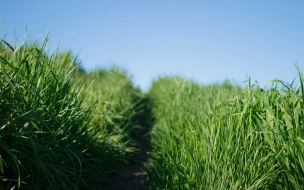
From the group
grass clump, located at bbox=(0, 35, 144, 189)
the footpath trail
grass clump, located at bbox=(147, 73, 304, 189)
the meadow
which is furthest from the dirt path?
grass clump, located at bbox=(147, 73, 304, 189)

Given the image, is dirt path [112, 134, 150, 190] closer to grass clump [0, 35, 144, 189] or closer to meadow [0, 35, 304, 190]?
grass clump [0, 35, 144, 189]

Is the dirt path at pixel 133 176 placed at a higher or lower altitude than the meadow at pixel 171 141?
lower

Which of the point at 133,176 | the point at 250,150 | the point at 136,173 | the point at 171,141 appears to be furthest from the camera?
the point at 136,173

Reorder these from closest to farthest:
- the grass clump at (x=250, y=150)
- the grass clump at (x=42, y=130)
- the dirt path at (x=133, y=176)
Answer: the grass clump at (x=42, y=130) → the grass clump at (x=250, y=150) → the dirt path at (x=133, y=176)

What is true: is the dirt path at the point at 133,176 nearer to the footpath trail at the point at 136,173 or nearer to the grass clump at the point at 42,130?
the footpath trail at the point at 136,173

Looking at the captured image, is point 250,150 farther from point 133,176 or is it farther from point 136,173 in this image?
point 136,173

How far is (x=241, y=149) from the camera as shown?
84.2 inches

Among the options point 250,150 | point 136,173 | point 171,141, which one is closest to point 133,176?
point 136,173

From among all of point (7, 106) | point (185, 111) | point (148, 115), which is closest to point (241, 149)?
point (185, 111)

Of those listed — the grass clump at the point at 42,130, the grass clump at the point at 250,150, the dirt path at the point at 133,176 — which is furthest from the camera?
the dirt path at the point at 133,176

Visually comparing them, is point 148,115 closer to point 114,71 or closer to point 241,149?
point 114,71

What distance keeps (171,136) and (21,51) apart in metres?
1.61

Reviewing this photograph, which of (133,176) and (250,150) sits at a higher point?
(250,150)

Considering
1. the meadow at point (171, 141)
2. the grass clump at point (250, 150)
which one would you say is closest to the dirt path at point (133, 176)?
the meadow at point (171, 141)
